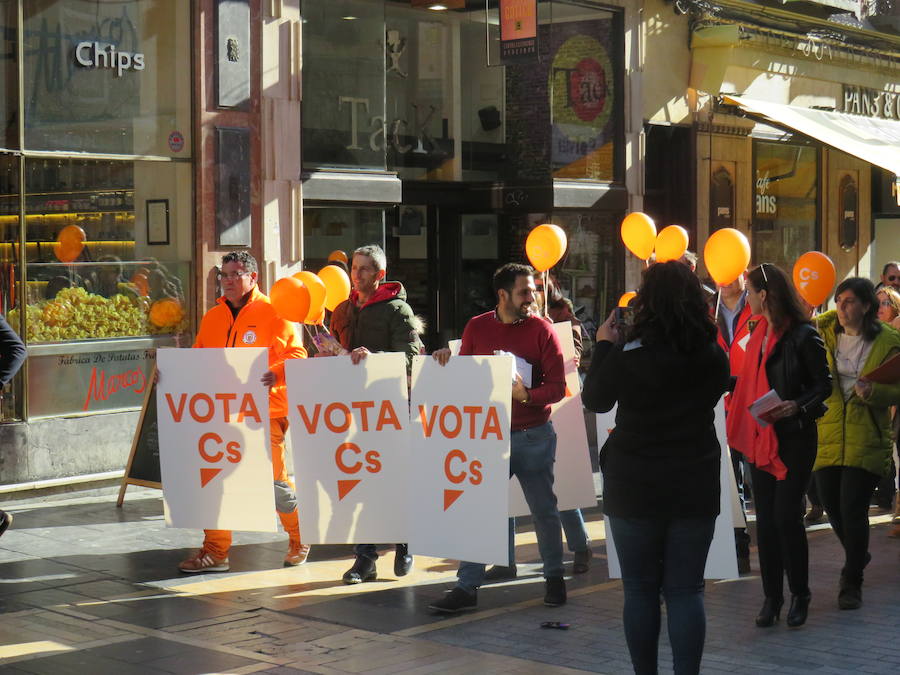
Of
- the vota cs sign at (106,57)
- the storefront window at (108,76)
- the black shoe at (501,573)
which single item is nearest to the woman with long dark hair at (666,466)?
the black shoe at (501,573)

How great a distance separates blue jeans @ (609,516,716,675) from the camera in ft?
17.2

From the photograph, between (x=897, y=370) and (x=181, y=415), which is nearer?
(x=897, y=370)

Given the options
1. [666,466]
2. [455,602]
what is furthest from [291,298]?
[666,466]

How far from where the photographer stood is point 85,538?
9055mm

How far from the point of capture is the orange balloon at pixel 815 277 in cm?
846

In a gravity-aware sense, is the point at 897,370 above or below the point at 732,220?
below

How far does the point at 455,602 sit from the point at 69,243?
5.40m

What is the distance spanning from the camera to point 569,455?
27.7 feet

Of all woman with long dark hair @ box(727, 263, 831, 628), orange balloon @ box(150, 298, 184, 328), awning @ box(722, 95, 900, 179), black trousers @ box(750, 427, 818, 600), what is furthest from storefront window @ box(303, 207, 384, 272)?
black trousers @ box(750, 427, 818, 600)

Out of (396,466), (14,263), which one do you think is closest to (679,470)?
(396,466)

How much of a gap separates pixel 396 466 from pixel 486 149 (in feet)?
27.4

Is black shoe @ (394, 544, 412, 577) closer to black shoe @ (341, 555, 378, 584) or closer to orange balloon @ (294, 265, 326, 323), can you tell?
black shoe @ (341, 555, 378, 584)

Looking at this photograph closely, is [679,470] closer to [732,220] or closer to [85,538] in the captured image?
[85,538]

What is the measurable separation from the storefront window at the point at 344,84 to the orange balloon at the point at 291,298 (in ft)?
17.0
